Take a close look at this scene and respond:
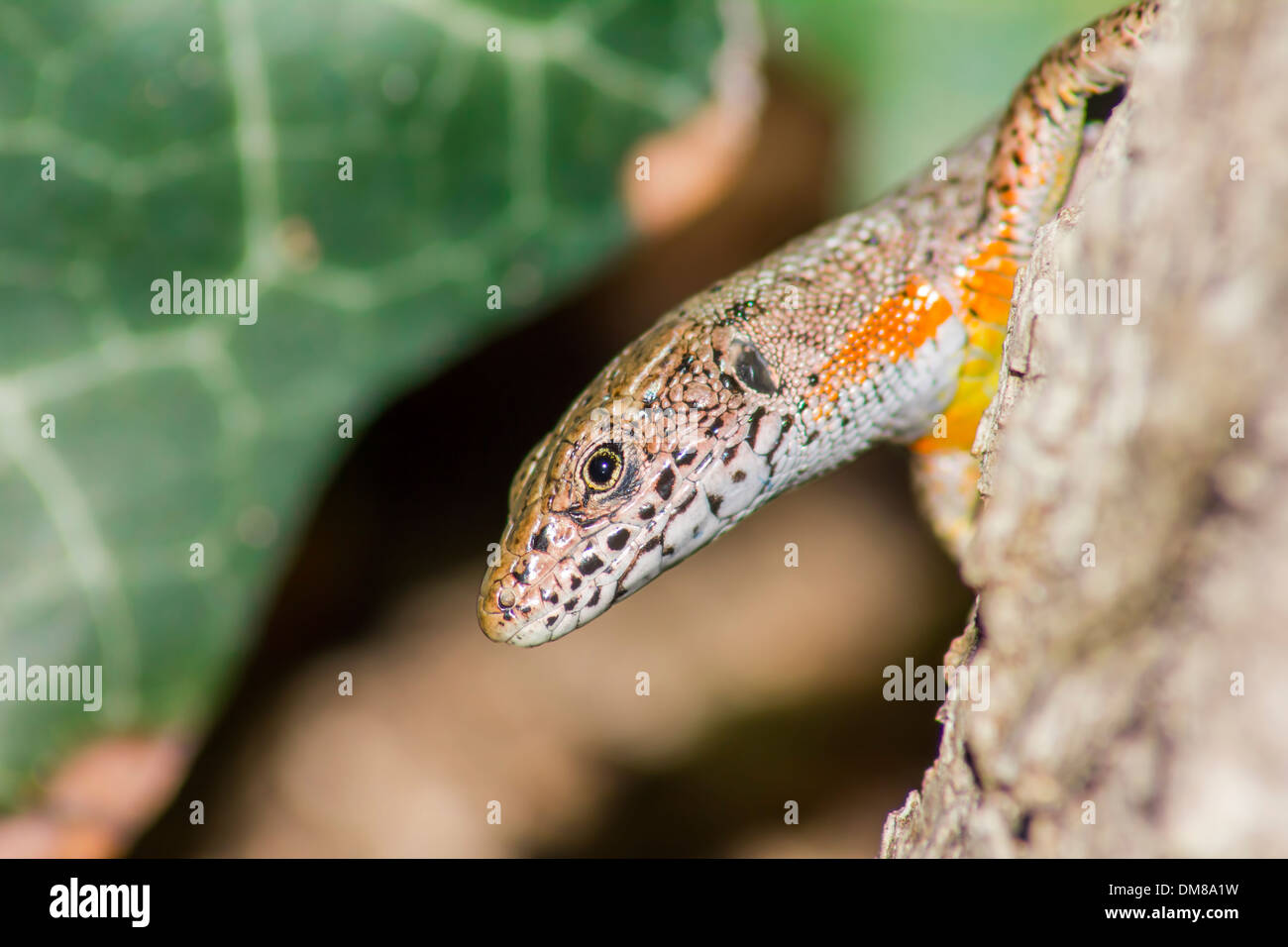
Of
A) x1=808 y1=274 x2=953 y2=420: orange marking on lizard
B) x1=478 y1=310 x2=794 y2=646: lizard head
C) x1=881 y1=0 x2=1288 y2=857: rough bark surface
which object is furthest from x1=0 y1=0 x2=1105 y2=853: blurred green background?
x1=881 y1=0 x2=1288 y2=857: rough bark surface

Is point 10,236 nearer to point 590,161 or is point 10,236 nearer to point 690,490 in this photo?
point 590,161

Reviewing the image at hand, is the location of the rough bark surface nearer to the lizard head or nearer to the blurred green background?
the lizard head

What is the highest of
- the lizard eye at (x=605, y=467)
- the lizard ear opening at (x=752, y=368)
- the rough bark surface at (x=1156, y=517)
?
the lizard ear opening at (x=752, y=368)

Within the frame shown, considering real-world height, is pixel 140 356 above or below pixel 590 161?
below

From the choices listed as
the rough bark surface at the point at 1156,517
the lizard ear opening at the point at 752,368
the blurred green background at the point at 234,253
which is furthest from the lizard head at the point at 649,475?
the rough bark surface at the point at 1156,517

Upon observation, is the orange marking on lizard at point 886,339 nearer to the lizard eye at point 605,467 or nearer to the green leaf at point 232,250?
the lizard eye at point 605,467
